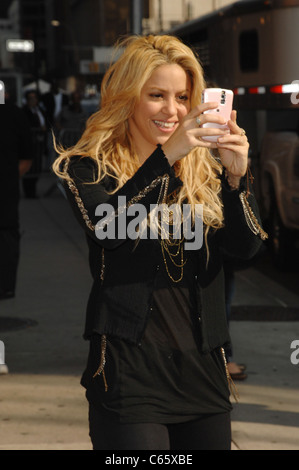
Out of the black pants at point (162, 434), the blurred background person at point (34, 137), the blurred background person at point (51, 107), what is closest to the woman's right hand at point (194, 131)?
the black pants at point (162, 434)

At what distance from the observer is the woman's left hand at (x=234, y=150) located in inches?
108

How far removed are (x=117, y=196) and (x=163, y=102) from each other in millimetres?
386

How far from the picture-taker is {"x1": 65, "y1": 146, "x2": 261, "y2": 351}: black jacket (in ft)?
9.43

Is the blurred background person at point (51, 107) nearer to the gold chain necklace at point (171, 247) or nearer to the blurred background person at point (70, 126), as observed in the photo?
the blurred background person at point (70, 126)

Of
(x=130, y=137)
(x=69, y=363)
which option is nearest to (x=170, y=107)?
(x=130, y=137)

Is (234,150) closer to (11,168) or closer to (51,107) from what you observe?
(11,168)

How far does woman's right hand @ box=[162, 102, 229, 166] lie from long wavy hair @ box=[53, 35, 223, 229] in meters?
0.29

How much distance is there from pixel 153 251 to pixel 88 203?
0.78ft

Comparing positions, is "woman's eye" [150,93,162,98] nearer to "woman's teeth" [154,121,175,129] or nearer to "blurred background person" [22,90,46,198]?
"woman's teeth" [154,121,175,129]

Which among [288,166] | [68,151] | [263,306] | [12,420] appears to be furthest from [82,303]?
[68,151]

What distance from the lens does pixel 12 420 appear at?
18.8 ft

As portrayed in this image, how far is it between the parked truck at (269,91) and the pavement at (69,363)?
759mm

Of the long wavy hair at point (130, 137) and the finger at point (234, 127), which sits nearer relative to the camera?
the finger at point (234, 127)

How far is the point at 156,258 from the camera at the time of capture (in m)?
2.95
